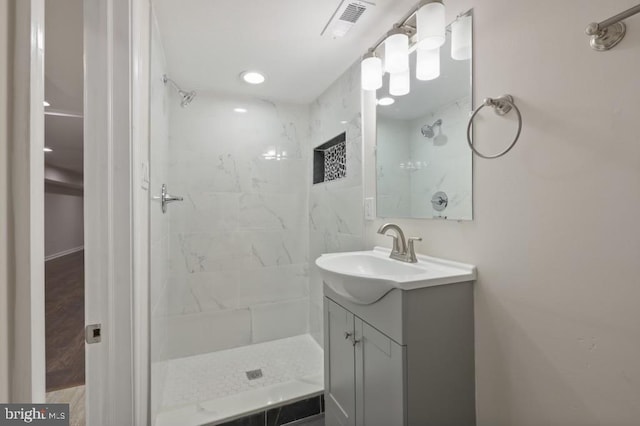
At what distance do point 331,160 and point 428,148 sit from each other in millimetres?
1024

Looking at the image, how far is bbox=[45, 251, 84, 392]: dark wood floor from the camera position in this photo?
1.85 m

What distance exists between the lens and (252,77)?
6.59 feet

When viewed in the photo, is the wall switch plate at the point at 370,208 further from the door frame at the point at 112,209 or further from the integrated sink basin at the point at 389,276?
the door frame at the point at 112,209

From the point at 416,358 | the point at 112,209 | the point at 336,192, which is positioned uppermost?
the point at 336,192

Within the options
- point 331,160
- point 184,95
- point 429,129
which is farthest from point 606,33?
point 184,95

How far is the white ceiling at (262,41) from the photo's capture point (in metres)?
A: 1.32

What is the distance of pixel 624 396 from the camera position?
672 millimetres

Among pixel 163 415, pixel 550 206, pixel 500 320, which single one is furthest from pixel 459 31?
pixel 163 415

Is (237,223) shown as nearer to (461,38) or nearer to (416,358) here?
(416,358)

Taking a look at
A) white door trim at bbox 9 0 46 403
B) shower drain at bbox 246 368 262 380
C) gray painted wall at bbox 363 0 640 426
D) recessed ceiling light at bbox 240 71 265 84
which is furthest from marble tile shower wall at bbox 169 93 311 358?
white door trim at bbox 9 0 46 403

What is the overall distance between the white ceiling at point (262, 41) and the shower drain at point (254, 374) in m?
2.22

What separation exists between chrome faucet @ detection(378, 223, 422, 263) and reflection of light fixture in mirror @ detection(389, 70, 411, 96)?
698 mm

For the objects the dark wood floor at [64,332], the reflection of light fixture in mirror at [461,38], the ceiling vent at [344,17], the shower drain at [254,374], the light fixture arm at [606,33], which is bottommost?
the shower drain at [254,374]

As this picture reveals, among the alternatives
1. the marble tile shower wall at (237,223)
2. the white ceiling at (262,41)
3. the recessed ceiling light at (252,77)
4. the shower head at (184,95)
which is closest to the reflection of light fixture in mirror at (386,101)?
the white ceiling at (262,41)
